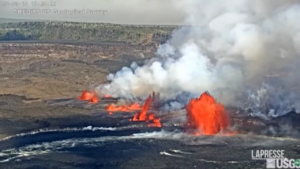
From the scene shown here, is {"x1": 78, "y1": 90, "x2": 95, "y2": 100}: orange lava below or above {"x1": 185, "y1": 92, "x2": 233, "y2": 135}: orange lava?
above

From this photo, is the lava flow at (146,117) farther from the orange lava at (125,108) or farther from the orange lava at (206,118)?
the orange lava at (206,118)

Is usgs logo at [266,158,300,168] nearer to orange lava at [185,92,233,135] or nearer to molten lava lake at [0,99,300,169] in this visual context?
molten lava lake at [0,99,300,169]

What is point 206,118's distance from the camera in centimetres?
7856

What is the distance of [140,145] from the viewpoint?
71812 mm

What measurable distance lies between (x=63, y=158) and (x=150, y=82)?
2020 inches

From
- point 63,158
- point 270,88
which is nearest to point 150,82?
point 270,88

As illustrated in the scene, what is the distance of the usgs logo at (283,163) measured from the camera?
59.4 metres

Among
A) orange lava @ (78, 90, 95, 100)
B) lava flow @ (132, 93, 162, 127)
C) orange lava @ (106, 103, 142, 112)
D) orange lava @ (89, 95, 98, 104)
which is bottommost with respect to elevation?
lava flow @ (132, 93, 162, 127)

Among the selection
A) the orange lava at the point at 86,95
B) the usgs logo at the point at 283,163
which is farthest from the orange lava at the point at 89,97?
the usgs logo at the point at 283,163
